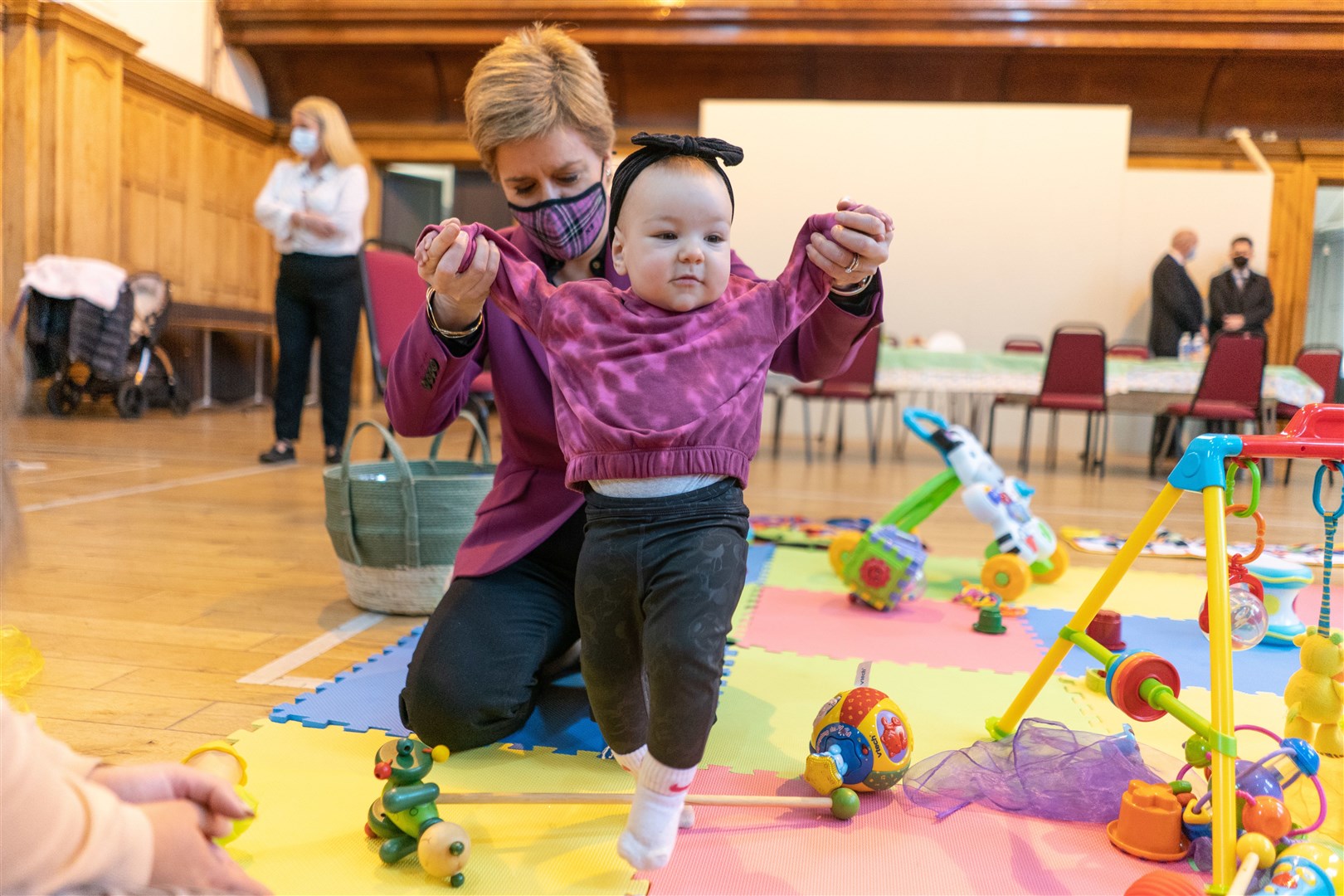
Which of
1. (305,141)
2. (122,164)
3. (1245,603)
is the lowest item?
(1245,603)

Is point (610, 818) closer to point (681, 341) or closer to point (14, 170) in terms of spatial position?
point (681, 341)

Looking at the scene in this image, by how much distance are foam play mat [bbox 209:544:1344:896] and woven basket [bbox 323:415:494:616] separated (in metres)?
0.17

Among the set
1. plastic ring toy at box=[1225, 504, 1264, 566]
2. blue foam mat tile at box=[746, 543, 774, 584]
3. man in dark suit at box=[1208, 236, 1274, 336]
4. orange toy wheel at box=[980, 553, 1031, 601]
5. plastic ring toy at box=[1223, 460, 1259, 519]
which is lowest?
blue foam mat tile at box=[746, 543, 774, 584]

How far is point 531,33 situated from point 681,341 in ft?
2.84

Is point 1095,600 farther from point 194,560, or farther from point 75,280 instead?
point 75,280

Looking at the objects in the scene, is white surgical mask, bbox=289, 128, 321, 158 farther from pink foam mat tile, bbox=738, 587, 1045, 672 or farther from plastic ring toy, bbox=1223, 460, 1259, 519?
plastic ring toy, bbox=1223, 460, 1259, 519

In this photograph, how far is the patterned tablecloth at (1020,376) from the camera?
579 cm

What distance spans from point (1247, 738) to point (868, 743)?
69 centimetres

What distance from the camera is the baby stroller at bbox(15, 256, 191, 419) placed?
6059 millimetres

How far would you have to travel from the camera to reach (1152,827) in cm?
A: 119

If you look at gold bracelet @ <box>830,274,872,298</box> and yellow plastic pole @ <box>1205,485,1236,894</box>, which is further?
gold bracelet @ <box>830,274,872,298</box>

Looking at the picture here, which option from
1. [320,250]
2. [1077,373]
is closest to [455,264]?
[320,250]

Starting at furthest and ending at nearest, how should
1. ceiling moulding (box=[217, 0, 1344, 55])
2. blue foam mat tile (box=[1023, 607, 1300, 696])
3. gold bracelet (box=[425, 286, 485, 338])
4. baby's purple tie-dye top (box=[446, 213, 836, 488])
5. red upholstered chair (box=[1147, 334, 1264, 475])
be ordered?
ceiling moulding (box=[217, 0, 1344, 55]), red upholstered chair (box=[1147, 334, 1264, 475]), blue foam mat tile (box=[1023, 607, 1300, 696]), gold bracelet (box=[425, 286, 485, 338]), baby's purple tie-dye top (box=[446, 213, 836, 488])

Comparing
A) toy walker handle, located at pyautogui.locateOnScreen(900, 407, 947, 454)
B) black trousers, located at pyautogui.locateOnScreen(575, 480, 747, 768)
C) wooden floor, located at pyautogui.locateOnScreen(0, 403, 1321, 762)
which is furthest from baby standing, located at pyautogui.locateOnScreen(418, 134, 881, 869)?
toy walker handle, located at pyautogui.locateOnScreen(900, 407, 947, 454)
